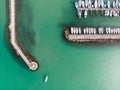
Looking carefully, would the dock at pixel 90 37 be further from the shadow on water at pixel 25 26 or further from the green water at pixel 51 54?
the shadow on water at pixel 25 26

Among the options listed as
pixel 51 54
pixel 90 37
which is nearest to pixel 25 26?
pixel 51 54

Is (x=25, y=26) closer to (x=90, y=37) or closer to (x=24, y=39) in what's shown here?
(x=24, y=39)

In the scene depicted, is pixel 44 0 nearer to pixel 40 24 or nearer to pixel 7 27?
pixel 40 24

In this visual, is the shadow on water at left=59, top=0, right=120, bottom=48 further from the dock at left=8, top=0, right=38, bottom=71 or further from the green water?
the dock at left=8, top=0, right=38, bottom=71

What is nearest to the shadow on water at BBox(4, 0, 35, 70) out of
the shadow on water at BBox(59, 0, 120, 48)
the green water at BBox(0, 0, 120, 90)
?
the green water at BBox(0, 0, 120, 90)

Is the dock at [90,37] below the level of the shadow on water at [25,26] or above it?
below

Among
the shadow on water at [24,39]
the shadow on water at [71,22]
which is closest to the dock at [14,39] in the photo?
the shadow on water at [24,39]

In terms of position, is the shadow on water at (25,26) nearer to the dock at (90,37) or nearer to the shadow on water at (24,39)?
the shadow on water at (24,39)
